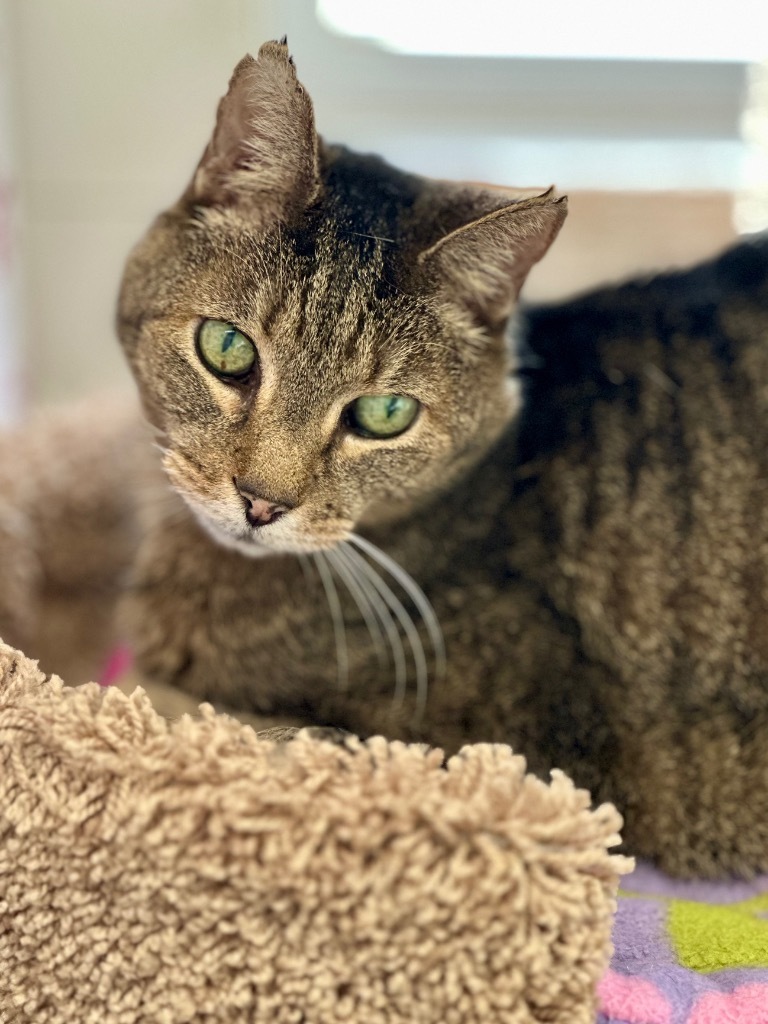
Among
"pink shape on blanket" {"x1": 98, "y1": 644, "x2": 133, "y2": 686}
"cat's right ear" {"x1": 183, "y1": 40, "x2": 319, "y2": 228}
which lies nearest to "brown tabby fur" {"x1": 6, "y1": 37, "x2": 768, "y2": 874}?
"cat's right ear" {"x1": 183, "y1": 40, "x2": 319, "y2": 228}

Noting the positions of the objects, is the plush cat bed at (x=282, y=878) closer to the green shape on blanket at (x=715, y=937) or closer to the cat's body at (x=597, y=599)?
the green shape on blanket at (x=715, y=937)

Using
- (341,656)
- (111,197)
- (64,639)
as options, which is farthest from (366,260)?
(111,197)

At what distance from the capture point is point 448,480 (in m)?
1.15

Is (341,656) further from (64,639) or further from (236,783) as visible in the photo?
(64,639)

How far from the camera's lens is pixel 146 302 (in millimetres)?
1027

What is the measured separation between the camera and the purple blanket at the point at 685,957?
812 mm

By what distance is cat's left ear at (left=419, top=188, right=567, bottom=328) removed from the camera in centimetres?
90

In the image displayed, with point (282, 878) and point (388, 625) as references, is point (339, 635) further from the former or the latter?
point (282, 878)

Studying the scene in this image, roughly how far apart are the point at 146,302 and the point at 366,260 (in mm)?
263

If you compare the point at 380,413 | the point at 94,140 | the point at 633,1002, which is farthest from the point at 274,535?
the point at 94,140

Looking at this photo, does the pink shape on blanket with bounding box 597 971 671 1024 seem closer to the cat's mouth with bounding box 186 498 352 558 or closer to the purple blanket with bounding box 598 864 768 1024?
the purple blanket with bounding box 598 864 768 1024

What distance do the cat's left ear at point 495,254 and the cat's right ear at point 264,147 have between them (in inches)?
6.0

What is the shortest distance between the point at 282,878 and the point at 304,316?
53 cm

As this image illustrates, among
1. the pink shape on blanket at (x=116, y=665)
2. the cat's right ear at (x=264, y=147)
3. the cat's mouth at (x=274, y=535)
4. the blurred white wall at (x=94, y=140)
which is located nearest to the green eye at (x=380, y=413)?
the cat's mouth at (x=274, y=535)
